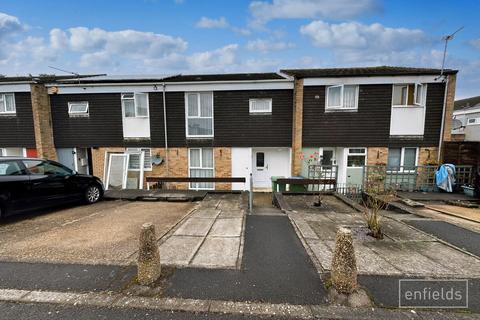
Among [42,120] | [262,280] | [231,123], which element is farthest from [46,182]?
Answer: [231,123]

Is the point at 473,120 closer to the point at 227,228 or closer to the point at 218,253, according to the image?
the point at 227,228

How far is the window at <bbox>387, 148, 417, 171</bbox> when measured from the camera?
1024 cm

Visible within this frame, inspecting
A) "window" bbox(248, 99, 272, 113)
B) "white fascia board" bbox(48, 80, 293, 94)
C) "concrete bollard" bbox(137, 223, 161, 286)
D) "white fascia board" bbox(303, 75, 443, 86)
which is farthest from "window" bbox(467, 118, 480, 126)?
"concrete bollard" bbox(137, 223, 161, 286)

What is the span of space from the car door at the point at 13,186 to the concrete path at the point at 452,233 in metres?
9.47

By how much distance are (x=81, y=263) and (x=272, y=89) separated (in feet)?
30.7

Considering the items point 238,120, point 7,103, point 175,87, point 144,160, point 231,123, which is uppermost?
point 175,87

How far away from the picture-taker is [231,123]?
1066 cm

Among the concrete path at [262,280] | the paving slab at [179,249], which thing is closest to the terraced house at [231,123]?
the paving slab at [179,249]

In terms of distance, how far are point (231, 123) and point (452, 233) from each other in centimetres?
840

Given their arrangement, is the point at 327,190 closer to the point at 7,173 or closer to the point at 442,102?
the point at 442,102

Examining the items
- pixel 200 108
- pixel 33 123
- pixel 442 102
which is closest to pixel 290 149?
pixel 200 108

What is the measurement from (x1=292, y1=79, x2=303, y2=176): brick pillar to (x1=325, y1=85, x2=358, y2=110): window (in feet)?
4.16

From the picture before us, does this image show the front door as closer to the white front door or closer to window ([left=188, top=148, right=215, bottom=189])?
the white front door

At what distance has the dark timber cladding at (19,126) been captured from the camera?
10812 mm
